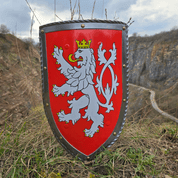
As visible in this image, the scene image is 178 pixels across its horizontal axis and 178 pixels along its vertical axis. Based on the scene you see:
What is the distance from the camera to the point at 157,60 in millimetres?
24453

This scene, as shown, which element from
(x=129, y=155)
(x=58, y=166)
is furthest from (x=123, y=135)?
(x=58, y=166)

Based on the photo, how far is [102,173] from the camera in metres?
1.35

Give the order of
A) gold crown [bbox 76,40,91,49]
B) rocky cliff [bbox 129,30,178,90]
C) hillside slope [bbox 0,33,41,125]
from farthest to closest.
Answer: rocky cliff [bbox 129,30,178,90] < hillside slope [bbox 0,33,41,125] < gold crown [bbox 76,40,91,49]

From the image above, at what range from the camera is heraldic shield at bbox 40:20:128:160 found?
1285 millimetres

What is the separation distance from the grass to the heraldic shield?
0.47ft

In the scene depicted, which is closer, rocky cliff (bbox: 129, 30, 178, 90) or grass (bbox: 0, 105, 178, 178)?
grass (bbox: 0, 105, 178, 178)

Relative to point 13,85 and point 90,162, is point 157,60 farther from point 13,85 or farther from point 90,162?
point 90,162

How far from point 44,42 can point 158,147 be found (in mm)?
1825

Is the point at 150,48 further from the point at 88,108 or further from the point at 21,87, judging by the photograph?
the point at 88,108

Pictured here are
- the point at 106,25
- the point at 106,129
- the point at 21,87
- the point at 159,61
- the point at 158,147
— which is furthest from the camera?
the point at 159,61

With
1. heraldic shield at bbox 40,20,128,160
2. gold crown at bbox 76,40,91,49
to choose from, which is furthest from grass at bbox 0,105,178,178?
gold crown at bbox 76,40,91,49

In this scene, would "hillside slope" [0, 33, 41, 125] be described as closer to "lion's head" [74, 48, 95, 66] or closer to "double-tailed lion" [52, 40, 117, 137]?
"double-tailed lion" [52, 40, 117, 137]

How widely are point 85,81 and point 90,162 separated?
0.83m

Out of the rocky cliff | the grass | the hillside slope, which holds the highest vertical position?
the rocky cliff
